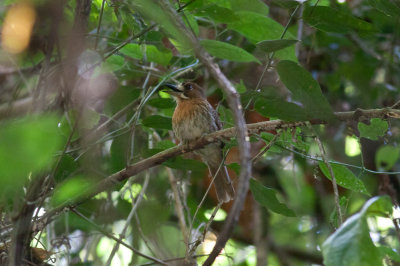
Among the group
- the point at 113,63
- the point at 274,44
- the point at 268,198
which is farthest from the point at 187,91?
the point at 274,44

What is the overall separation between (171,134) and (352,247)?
8.53ft

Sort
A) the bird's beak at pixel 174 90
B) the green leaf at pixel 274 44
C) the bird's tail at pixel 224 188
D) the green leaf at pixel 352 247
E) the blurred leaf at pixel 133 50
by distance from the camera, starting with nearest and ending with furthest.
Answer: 1. the green leaf at pixel 352 247
2. the green leaf at pixel 274 44
3. the blurred leaf at pixel 133 50
4. the bird's tail at pixel 224 188
5. the bird's beak at pixel 174 90

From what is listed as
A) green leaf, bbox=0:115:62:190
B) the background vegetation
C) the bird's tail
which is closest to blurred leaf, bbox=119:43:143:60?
the background vegetation

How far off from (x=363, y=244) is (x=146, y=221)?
6.95 ft

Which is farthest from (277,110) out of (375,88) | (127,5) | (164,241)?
(375,88)

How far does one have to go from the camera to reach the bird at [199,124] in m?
3.28

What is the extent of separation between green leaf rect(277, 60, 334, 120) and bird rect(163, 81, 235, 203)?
1.33m

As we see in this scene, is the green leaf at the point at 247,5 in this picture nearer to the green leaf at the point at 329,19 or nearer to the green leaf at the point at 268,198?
the green leaf at the point at 329,19

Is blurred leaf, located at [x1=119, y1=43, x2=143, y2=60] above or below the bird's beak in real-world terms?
above

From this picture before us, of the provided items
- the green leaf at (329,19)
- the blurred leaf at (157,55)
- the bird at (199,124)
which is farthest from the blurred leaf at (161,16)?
the bird at (199,124)

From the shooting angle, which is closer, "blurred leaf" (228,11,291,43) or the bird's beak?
"blurred leaf" (228,11,291,43)

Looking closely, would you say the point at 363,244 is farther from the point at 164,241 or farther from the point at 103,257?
the point at 103,257

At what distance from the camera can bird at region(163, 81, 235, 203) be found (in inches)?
129

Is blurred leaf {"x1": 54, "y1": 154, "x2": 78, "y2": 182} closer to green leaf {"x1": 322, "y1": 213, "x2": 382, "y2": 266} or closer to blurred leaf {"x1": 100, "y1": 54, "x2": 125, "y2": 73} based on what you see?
blurred leaf {"x1": 100, "y1": 54, "x2": 125, "y2": 73}
